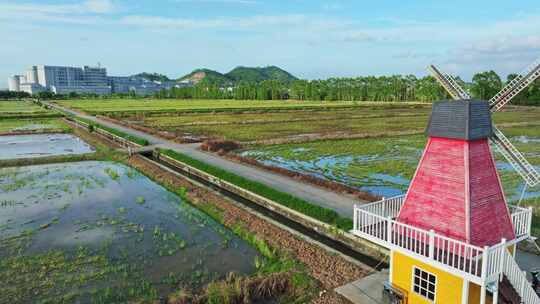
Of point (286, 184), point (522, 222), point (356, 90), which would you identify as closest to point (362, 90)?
point (356, 90)

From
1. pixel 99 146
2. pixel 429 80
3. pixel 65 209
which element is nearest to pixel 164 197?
pixel 65 209

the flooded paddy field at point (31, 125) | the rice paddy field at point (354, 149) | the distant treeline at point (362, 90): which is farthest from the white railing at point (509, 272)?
the distant treeline at point (362, 90)

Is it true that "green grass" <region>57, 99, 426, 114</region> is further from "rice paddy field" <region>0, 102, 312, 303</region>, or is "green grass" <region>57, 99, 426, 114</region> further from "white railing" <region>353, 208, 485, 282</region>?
"white railing" <region>353, 208, 485, 282</region>

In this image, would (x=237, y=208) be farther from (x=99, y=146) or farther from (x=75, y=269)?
(x=99, y=146)

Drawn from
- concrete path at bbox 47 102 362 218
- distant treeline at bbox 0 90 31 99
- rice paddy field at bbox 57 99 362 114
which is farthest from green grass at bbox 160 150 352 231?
distant treeline at bbox 0 90 31 99

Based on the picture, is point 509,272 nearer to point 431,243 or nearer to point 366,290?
point 431,243

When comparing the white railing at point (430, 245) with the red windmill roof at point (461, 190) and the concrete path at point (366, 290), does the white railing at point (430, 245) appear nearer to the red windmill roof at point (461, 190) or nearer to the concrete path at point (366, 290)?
the red windmill roof at point (461, 190)
